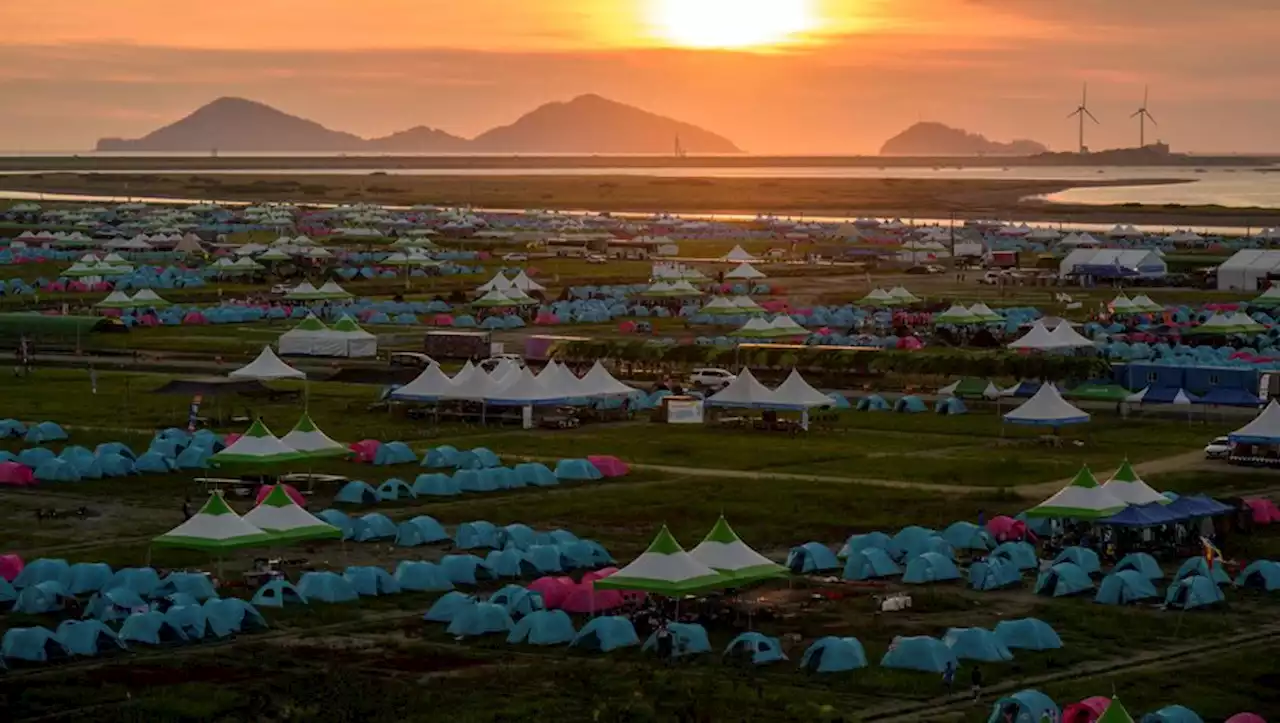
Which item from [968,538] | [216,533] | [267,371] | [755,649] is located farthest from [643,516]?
[267,371]

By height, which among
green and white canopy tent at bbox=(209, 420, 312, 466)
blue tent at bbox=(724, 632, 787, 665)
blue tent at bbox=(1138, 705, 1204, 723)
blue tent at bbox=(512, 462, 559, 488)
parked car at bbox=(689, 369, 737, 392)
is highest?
parked car at bbox=(689, 369, 737, 392)

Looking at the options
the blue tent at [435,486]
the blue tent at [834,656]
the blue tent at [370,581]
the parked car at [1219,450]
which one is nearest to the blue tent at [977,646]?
the blue tent at [834,656]

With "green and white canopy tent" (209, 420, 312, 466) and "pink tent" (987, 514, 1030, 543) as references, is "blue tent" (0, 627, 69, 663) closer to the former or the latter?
"green and white canopy tent" (209, 420, 312, 466)

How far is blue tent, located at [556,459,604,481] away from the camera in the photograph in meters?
58.7

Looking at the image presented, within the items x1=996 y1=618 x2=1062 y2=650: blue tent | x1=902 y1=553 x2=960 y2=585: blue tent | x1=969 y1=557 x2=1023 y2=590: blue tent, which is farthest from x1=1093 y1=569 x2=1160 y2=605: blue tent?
x1=996 y1=618 x2=1062 y2=650: blue tent

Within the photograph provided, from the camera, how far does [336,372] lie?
86.1m

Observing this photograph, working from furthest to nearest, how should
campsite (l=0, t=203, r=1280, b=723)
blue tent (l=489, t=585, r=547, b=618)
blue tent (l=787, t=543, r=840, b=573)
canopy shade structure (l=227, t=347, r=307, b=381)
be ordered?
canopy shade structure (l=227, t=347, r=307, b=381) < blue tent (l=787, t=543, r=840, b=573) < blue tent (l=489, t=585, r=547, b=618) < campsite (l=0, t=203, r=1280, b=723)

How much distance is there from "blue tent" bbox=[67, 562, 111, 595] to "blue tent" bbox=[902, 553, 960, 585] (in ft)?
55.8

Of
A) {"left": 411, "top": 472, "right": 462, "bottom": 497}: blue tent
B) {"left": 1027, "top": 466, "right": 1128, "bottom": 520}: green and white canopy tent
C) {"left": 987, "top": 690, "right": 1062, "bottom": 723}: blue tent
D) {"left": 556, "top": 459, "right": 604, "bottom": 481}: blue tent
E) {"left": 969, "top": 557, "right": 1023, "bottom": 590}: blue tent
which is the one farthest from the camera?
{"left": 556, "top": 459, "right": 604, "bottom": 481}: blue tent

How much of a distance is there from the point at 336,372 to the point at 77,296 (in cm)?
4260

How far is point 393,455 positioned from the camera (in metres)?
61.9

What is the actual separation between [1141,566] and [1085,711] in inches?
502

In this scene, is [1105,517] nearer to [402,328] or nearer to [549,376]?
[549,376]

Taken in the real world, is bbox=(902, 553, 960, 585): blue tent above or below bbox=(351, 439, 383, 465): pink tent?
below
